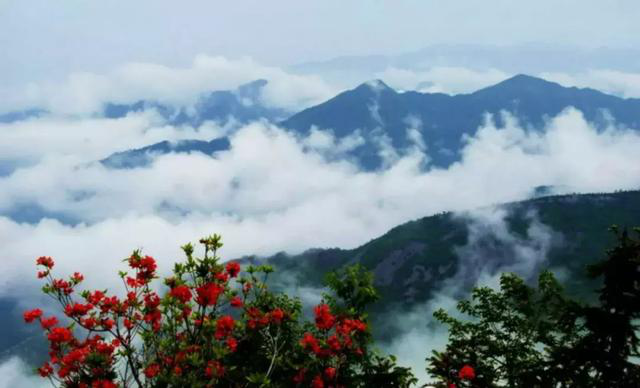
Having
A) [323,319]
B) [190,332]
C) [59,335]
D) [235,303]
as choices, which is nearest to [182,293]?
[190,332]

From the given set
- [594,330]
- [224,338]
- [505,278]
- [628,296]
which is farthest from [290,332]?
[505,278]

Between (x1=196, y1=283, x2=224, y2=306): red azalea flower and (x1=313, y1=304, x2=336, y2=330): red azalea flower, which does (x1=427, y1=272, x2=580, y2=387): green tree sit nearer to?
(x1=313, y1=304, x2=336, y2=330): red azalea flower

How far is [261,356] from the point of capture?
49.6ft

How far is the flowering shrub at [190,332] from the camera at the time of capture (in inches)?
444

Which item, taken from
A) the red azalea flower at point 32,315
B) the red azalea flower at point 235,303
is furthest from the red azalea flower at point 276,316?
the red azalea flower at point 32,315

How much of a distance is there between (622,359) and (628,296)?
6.68 feet

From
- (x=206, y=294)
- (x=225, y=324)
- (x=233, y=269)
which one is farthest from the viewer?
(x=233, y=269)

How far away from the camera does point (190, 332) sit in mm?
11391

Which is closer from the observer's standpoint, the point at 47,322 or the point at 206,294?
the point at 206,294

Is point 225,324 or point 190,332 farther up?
point 225,324

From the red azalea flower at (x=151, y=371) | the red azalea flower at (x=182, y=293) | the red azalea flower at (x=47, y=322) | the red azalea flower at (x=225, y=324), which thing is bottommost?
the red azalea flower at (x=151, y=371)

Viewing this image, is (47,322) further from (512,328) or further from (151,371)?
(512,328)

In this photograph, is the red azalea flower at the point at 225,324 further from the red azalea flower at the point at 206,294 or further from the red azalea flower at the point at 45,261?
the red azalea flower at the point at 45,261

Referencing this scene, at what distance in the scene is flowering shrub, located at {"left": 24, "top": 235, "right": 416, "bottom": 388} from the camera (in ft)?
37.0
